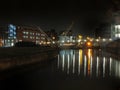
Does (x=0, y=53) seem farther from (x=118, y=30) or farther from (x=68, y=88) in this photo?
(x=118, y=30)

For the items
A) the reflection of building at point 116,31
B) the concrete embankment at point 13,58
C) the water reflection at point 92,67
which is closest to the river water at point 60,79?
the water reflection at point 92,67

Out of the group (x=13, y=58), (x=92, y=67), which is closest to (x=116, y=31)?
(x=92, y=67)

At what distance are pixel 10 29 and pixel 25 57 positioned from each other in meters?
130

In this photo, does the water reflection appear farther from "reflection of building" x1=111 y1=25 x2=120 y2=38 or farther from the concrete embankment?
"reflection of building" x1=111 y1=25 x2=120 y2=38

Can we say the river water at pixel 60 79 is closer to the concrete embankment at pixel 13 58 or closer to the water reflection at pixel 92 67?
the water reflection at pixel 92 67

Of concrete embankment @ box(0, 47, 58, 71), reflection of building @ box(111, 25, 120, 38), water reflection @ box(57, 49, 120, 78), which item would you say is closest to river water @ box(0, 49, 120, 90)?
water reflection @ box(57, 49, 120, 78)

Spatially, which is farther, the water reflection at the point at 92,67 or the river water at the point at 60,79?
the water reflection at the point at 92,67

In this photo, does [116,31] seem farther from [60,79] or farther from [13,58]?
[60,79]

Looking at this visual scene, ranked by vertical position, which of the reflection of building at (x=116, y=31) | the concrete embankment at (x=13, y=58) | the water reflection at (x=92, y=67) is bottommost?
the water reflection at (x=92, y=67)

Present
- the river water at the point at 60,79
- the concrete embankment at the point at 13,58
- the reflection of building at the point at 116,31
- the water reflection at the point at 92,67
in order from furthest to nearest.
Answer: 1. the reflection of building at the point at 116,31
2. the water reflection at the point at 92,67
3. the concrete embankment at the point at 13,58
4. the river water at the point at 60,79

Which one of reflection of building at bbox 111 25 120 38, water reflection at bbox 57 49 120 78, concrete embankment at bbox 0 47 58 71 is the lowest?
water reflection at bbox 57 49 120 78

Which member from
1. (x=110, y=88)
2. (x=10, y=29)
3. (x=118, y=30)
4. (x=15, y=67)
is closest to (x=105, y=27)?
(x=118, y=30)

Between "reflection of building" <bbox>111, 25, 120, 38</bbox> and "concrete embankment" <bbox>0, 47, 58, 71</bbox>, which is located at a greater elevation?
"reflection of building" <bbox>111, 25, 120, 38</bbox>

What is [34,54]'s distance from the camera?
50.6m
